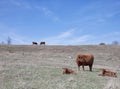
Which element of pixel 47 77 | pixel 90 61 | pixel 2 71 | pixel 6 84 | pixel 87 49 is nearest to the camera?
pixel 6 84

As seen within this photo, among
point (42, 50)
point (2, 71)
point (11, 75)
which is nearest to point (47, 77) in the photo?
point (11, 75)

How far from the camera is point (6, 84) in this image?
1334 centimetres

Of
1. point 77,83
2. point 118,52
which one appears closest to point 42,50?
point 118,52

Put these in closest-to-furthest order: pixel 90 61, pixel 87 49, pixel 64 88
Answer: pixel 64 88 < pixel 90 61 < pixel 87 49

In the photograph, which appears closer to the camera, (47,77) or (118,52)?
(47,77)

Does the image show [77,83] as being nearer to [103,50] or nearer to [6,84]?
[6,84]

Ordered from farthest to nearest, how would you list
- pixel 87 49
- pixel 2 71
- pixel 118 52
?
1. pixel 87 49
2. pixel 118 52
3. pixel 2 71

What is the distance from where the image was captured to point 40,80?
1434cm

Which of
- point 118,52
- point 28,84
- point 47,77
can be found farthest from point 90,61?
point 118,52

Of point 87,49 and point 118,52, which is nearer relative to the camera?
point 118,52

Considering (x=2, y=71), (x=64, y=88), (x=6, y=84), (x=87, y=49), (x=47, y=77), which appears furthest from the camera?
(x=87, y=49)

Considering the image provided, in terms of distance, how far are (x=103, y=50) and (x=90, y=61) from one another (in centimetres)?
2821

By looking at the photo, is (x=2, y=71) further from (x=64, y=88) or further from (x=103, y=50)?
(x=103, y=50)

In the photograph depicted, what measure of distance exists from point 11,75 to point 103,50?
1414 inches
